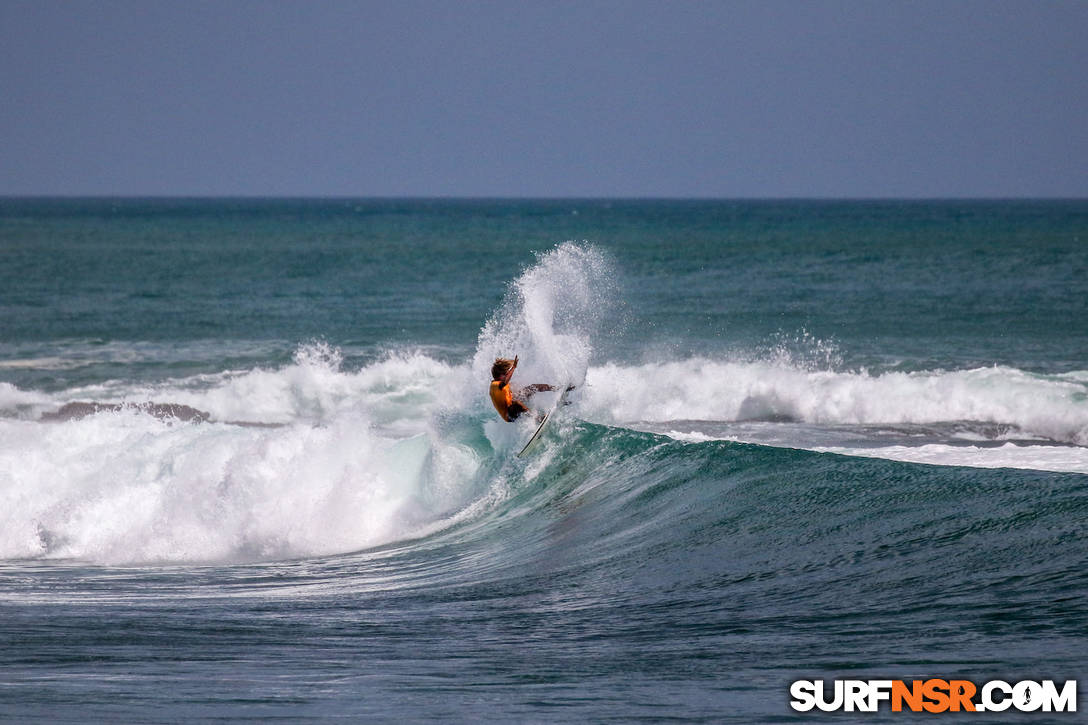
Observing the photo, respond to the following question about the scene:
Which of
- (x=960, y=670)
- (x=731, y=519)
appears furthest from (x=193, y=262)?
(x=960, y=670)

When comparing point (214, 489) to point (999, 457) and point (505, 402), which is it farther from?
→ point (999, 457)

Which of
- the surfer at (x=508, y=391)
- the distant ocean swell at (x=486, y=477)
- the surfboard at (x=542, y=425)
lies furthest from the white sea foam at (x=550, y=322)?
the surfer at (x=508, y=391)

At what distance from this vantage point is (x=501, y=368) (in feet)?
40.0

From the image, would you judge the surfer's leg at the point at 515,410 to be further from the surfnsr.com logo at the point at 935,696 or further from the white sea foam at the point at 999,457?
the surfnsr.com logo at the point at 935,696

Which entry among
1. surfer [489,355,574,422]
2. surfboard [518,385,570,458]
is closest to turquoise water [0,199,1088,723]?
surfboard [518,385,570,458]

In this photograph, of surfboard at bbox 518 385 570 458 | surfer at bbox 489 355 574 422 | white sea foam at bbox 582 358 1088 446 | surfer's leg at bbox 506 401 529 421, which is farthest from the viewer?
white sea foam at bbox 582 358 1088 446

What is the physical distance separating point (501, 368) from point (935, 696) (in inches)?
262

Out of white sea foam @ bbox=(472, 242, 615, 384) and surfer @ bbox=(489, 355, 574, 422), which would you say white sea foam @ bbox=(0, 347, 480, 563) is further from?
white sea foam @ bbox=(472, 242, 615, 384)

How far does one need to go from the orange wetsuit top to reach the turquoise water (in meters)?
0.45

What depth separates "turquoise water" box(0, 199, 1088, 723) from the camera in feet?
22.8

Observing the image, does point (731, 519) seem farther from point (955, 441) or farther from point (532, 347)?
point (955, 441)

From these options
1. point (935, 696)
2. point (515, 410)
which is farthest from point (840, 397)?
point (935, 696)

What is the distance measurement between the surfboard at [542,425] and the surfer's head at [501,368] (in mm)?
1016

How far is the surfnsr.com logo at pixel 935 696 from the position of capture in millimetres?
6113
